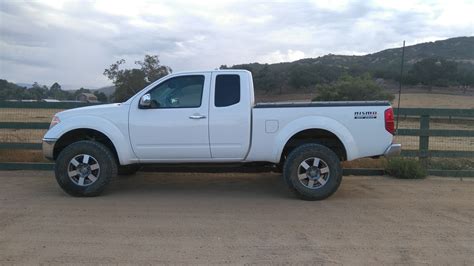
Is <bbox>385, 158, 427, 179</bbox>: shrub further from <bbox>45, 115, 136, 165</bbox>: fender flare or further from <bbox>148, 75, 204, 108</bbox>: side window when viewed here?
<bbox>45, 115, 136, 165</bbox>: fender flare

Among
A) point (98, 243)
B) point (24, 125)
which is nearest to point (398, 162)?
point (98, 243)

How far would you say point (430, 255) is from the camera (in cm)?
495

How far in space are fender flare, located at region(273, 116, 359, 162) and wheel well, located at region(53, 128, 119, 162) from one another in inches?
108

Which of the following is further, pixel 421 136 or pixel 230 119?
pixel 421 136

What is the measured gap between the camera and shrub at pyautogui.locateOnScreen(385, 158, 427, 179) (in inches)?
361

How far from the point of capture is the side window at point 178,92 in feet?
24.7

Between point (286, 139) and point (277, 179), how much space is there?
1947 mm

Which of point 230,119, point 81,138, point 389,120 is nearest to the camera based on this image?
point 389,120

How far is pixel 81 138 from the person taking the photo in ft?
26.2

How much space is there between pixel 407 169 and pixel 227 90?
13.4 ft

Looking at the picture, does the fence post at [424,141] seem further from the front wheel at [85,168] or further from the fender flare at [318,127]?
the front wheel at [85,168]

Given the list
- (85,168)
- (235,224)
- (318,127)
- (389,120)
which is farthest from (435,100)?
(235,224)

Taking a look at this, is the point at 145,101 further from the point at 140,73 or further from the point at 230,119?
the point at 140,73

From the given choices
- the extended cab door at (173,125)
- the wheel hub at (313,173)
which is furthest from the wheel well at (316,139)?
the extended cab door at (173,125)
